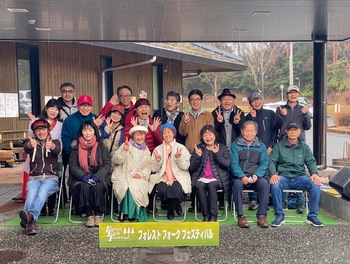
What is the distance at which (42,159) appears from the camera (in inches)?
213

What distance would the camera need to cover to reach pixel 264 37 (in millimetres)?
8141

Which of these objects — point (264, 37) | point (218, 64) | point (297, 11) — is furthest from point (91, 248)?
point (218, 64)

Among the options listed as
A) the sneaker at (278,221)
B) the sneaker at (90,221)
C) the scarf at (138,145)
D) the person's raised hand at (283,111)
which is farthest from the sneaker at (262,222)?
the sneaker at (90,221)

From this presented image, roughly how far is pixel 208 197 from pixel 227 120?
1.36 m

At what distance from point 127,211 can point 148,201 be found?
33cm

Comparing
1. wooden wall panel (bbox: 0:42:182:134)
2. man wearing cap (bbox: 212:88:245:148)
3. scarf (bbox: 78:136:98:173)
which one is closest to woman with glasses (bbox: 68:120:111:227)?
scarf (bbox: 78:136:98:173)

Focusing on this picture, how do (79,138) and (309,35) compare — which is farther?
(309,35)

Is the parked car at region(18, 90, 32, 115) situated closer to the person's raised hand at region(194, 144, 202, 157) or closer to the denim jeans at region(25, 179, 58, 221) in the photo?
the denim jeans at region(25, 179, 58, 221)

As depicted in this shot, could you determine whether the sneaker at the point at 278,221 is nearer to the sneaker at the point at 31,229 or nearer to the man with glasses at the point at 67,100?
the sneaker at the point at 31,229

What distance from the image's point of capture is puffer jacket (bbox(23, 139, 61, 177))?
5.38m

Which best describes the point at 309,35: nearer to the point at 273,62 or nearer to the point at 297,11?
the point at 297,11

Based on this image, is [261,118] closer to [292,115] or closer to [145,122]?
[292,115]

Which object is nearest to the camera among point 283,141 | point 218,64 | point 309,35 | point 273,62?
point 283,141

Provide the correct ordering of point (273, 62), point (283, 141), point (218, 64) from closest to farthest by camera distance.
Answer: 1. point (283, 141)
2. point (218, 64)
3. point (273, 62)
